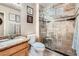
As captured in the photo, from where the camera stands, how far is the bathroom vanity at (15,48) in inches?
71.6

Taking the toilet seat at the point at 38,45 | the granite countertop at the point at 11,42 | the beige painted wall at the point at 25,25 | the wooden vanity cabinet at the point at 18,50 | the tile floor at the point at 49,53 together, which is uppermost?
the beige painted wall at the point at 25,25

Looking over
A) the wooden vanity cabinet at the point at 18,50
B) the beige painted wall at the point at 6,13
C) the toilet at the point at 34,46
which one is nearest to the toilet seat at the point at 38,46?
the toilet at the point at 34,46

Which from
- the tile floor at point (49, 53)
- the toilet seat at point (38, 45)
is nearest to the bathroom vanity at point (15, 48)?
the toilet seat at point (38, 45)

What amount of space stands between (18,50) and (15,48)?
0.22 ft

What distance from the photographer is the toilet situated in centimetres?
200

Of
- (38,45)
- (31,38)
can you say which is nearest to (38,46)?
(38,45)

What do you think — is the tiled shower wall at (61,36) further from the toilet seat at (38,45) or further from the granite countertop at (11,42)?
the granite countertop at (11,42)

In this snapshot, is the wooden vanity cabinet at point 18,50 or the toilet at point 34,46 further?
the toilet at point 34,46

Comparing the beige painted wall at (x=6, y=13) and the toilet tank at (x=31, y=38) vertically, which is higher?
the beige painted wall at (x=6, y=13)

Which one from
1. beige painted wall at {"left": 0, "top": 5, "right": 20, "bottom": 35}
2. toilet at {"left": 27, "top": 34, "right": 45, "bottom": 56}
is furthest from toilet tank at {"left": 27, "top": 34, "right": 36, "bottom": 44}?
beige painted wall at {"left": 0, "top": 5, "right": 20, "bottom": 35}

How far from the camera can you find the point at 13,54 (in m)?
1.96

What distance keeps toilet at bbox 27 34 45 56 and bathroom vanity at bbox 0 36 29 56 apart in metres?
0.07

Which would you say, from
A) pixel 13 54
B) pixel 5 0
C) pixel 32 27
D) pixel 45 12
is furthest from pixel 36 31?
pixel 5 0

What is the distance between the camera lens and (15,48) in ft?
6.28
